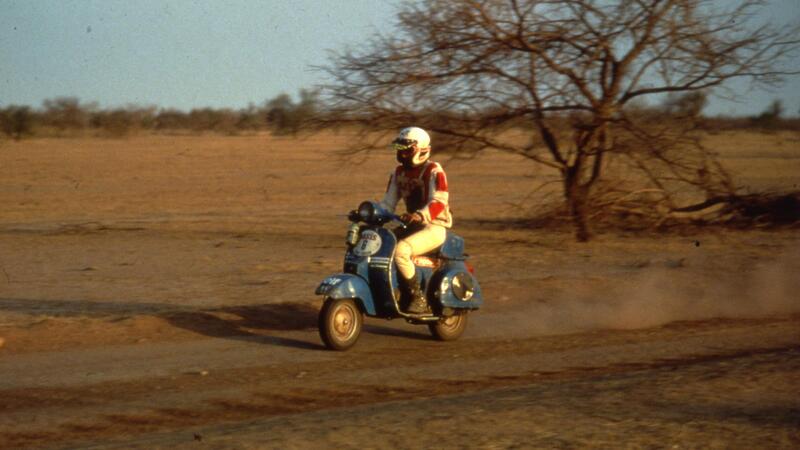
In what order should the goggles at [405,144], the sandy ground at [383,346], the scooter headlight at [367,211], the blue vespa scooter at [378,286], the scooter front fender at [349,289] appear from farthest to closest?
the goggles at [405,144], the scooter headlight at [367,211], the blue vespa scooter at [378,286], the scooter front fender at [349,289], the sandy ground at [383,346]

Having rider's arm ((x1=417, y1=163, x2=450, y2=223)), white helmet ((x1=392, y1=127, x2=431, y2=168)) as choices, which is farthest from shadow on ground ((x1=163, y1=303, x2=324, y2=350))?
white helmet ((x1=392, y1=127, x2=431, y2=168))

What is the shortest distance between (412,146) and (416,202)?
712 millimetres

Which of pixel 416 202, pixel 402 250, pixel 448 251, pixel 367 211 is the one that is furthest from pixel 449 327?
pixel 367 211

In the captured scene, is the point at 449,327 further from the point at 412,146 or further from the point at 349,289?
the point at 412,146

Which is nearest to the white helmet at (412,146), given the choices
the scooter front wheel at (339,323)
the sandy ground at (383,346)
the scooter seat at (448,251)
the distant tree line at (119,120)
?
the scooter seat at (448,251)

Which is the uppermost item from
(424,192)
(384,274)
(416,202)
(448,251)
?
(424,192)

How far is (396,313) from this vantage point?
1085cm

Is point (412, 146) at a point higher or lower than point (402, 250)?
higher

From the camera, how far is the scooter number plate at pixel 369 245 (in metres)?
10.7

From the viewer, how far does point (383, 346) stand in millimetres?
11219

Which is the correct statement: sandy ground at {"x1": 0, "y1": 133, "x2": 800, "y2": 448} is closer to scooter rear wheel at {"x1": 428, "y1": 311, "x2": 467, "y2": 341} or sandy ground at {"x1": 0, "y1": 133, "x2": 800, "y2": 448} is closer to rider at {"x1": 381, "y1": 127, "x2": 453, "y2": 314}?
scooter rear wheel at {"x1": 428, "y1": 311, "x2": 467, "y2": 341}

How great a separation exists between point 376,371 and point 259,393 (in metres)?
1.39

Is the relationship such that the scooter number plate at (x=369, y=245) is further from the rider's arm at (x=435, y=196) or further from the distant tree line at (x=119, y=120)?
the distant tree line at (x=119, y=120)

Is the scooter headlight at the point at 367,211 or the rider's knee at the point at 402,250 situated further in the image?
the rider's knee at the point at 402,250
